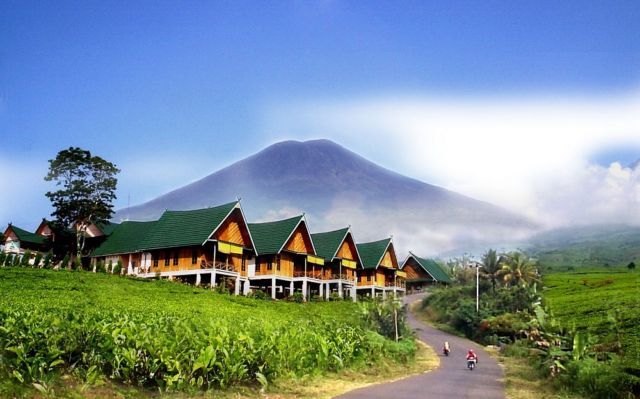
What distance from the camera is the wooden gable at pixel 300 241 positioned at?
41.1 m

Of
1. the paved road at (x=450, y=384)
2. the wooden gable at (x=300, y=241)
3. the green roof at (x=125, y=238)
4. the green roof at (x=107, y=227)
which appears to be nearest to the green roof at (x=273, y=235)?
the wooden gable at (x=300, y=241)

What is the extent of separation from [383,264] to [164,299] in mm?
28673

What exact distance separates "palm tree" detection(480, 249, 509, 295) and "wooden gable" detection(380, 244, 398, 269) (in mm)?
8419

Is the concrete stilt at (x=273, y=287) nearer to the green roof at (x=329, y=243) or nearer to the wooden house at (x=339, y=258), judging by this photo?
the wooden house at (x=339, y=258)

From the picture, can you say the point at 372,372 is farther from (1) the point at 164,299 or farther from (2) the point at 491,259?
(2) the point at 491,259

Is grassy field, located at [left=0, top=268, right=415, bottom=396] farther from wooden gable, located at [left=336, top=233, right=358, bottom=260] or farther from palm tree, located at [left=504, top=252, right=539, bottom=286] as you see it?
palm tree, located at [left=504, top=252, right=539, bottom=286]

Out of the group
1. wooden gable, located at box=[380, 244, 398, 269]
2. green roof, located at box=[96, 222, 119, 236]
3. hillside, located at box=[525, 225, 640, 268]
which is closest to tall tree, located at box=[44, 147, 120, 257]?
green roof, located at box=[96, 222, 119, 236]

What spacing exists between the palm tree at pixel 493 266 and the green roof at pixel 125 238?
2537 cm

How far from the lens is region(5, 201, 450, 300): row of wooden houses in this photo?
36.4 metres

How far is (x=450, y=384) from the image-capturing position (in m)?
17.0

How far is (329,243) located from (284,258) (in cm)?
658

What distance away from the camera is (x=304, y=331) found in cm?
1738

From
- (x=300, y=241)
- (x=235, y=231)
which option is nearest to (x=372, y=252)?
(x=300, y=241)

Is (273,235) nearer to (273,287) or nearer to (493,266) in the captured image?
(273,287)
